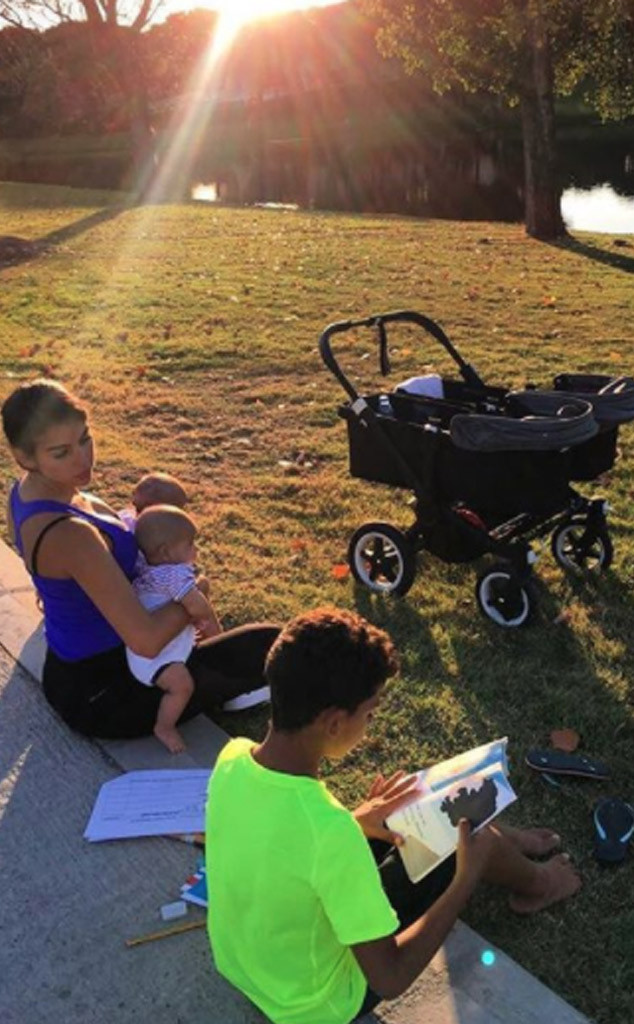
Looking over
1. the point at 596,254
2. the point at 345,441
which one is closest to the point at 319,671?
the point at 345,441

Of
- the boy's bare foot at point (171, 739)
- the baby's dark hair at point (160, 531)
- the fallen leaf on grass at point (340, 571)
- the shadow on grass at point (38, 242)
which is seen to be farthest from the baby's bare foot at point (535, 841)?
the shadow on grass at point (38, 242)

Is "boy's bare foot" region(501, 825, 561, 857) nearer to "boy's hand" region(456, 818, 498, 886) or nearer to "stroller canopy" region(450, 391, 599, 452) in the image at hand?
"boy's hand" region(456, 818, 498, 886)

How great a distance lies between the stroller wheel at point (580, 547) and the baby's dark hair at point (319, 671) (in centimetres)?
277

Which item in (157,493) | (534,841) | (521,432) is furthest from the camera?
(157,493)

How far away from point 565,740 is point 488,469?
112 cm

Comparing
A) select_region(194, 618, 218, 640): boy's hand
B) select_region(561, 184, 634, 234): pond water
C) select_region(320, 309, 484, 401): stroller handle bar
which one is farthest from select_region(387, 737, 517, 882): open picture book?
select_region(561, 184, 634, 234): pond water

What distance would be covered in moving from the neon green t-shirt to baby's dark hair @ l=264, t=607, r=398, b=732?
0.14 meters

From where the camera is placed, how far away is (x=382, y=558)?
4.65 metres

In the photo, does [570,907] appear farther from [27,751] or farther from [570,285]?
[570,285]

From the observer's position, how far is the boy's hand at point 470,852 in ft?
7.64

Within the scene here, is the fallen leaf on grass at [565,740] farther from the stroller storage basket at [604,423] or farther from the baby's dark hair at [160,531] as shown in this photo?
the baby's dark hair at [160,531]

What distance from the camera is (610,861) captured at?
2951 millimetres

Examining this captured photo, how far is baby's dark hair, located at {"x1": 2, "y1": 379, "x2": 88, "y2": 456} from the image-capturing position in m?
3.24

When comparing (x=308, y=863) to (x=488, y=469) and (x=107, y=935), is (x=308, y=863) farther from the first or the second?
(x=488, y=469)
